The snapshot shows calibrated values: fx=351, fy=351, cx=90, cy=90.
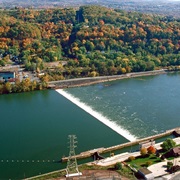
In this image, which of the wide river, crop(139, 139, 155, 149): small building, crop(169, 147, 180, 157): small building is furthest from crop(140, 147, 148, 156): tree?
the wide river

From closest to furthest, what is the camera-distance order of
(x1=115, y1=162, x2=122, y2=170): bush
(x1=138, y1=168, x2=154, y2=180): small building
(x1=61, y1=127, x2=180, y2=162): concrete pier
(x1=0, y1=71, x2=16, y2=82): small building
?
(x1=138, y1=168, x2=154, y2=180): small building
(x1=115, y1=162, x2=122, y2=170): bush
(x1=61, y1=127, x2=180, y2=162): concrete pier
(x1=0, y1=71, x2=16, y2=82): small building

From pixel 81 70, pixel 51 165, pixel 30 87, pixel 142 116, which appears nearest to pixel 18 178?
pixel 51 165

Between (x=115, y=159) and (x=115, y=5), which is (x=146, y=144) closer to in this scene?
(x=115, y=159)

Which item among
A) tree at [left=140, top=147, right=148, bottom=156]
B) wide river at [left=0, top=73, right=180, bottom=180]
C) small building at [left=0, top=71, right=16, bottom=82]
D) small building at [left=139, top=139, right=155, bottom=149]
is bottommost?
wide river at [left=0, top=73, right=180, bottom=180]

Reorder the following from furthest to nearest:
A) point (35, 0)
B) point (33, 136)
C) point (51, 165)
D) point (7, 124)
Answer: point (35, 0), point (7, 124), point (33, 136), point (51, 165)

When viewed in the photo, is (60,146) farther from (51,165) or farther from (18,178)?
(18,178)

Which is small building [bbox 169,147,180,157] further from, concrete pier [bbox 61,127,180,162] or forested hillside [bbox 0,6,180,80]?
forested hillside [bbox 0,6,180,80]

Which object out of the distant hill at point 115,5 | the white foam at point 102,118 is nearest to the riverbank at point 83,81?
the white foam at point 102,118

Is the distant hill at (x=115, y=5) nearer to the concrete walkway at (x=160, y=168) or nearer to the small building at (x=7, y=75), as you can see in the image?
the small building at (x=7, y=75)
